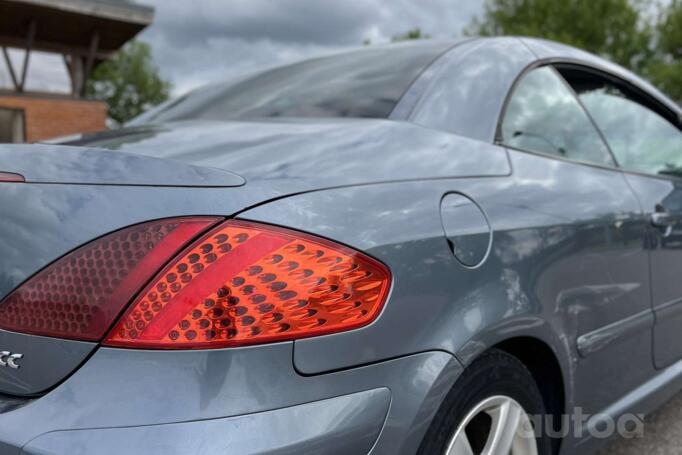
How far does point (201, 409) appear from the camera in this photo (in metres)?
1.01

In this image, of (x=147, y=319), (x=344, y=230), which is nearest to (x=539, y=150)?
(x=344, y=230)

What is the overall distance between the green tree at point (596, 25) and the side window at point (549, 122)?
3129cm

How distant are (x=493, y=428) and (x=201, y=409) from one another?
0.76 meters

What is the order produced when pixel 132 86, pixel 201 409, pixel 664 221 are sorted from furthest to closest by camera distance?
pixel 132 86, pixel 664 221, pixel 201 409

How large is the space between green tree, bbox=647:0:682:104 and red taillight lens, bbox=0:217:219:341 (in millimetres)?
33283

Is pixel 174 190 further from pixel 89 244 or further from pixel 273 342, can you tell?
pixel 273 342

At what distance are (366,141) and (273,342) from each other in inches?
25.5

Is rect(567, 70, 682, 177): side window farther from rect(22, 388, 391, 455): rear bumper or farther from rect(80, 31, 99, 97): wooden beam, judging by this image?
rect(80, 31, 99, 97): wooden beam

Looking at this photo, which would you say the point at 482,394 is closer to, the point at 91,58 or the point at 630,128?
the point at 630,128

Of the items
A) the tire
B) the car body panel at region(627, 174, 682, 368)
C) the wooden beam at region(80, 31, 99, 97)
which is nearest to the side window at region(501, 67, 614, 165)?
the car body panel at region(627, 174, 682, 368)

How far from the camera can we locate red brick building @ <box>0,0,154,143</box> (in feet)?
34.4

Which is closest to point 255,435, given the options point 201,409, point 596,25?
point 201,409

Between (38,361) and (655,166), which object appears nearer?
(38,361)

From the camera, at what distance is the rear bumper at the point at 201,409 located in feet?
3.24
